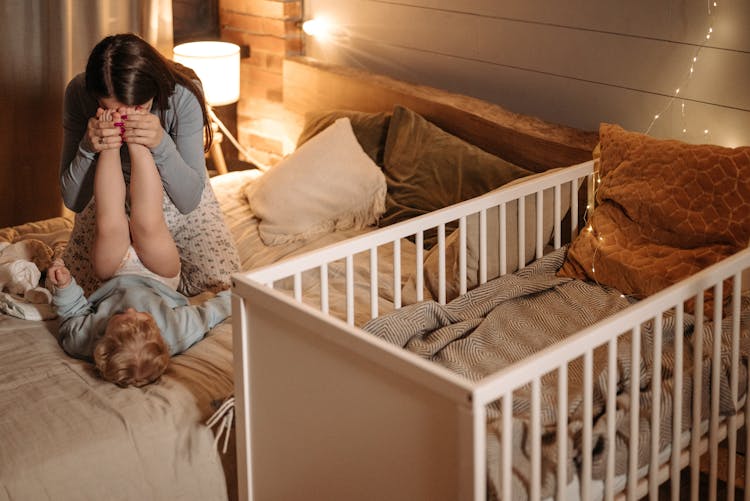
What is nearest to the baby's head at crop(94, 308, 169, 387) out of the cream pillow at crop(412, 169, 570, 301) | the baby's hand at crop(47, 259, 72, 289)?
the baby's hand at crop(47, 259, 72, 289)

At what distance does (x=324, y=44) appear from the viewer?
3756 millimetres

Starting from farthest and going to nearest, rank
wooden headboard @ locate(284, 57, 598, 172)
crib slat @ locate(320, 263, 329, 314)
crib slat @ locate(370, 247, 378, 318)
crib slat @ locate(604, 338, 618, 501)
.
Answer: wooden headboard @ locate(284, 57, 598, 172) → crib slat @ locate(370, 247, 378, 318) → crib slat @ locate(320, 263, 329, 314) → crib slat @ locate(604, 338, 618, 501)

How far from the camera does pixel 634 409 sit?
176cm

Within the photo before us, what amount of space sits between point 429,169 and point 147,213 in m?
0.99

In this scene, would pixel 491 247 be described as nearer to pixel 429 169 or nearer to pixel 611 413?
pixel 429 169

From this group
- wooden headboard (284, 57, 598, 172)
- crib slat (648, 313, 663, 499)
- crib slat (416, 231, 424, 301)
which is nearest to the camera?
crib slat (648, 313, 663, 499)

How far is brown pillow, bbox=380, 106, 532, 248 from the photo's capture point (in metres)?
2.88

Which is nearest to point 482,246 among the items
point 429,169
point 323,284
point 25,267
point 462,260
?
point 462,260

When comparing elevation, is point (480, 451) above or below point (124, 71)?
below

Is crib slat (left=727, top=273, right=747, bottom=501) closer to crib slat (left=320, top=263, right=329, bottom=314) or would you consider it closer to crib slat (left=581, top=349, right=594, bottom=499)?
crib slat (left=581, top=349, right=594, bottom=499)

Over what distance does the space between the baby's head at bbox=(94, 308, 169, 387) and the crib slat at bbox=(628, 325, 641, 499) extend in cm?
99

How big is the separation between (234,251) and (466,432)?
54.1 inches

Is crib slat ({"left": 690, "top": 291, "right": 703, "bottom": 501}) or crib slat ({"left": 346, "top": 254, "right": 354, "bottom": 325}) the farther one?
crib slat ({"left": 346, "top": 254, "right": 354, "bottom": 325})

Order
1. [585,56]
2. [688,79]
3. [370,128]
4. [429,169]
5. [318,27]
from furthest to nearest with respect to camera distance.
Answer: [318,27] < [370,128] < [429,169] < [585,56] < [688,79]
